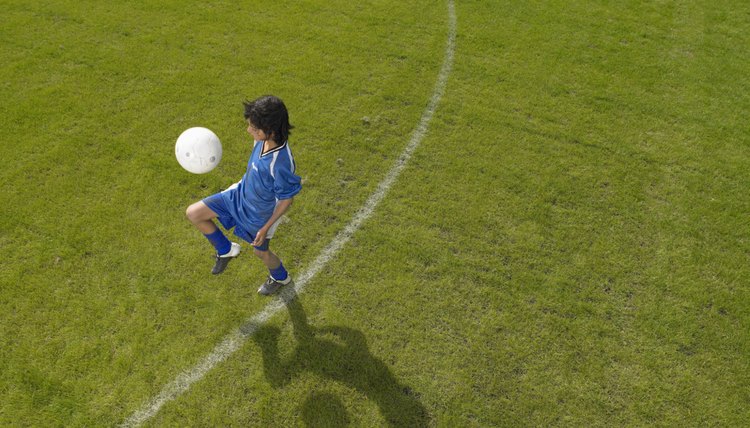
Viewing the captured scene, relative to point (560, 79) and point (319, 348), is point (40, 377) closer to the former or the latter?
point (319, 348)

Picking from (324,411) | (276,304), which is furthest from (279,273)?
(324,411)

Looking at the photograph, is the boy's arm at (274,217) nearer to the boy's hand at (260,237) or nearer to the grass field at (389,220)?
the boy's hand at (260,237)

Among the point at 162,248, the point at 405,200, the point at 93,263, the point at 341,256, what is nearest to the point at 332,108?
the point at 405,200

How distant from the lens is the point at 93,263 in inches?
221

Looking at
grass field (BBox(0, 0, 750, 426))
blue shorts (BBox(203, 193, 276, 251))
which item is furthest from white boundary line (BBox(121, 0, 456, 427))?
blue shorts (BBox(203, 193, 276, 251))

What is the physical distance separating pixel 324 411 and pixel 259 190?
225cm

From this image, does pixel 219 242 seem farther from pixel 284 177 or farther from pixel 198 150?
pixel 284 177

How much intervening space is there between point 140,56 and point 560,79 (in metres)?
7.44

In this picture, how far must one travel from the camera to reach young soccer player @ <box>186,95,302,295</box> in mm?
4215

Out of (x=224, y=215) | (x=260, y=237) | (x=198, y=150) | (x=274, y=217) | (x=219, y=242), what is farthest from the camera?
(x=219, y=242)

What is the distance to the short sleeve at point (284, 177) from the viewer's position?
436 centimetres

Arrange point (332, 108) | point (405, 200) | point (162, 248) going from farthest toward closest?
1. point (332, 108)
2. point (405, 200)
3. point (162, 248)

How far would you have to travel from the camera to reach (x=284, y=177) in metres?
4.39

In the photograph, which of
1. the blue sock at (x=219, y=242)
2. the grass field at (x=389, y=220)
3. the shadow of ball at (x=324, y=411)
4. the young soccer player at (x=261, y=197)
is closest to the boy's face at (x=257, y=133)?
the young soccer player at (x=261, y=197)
